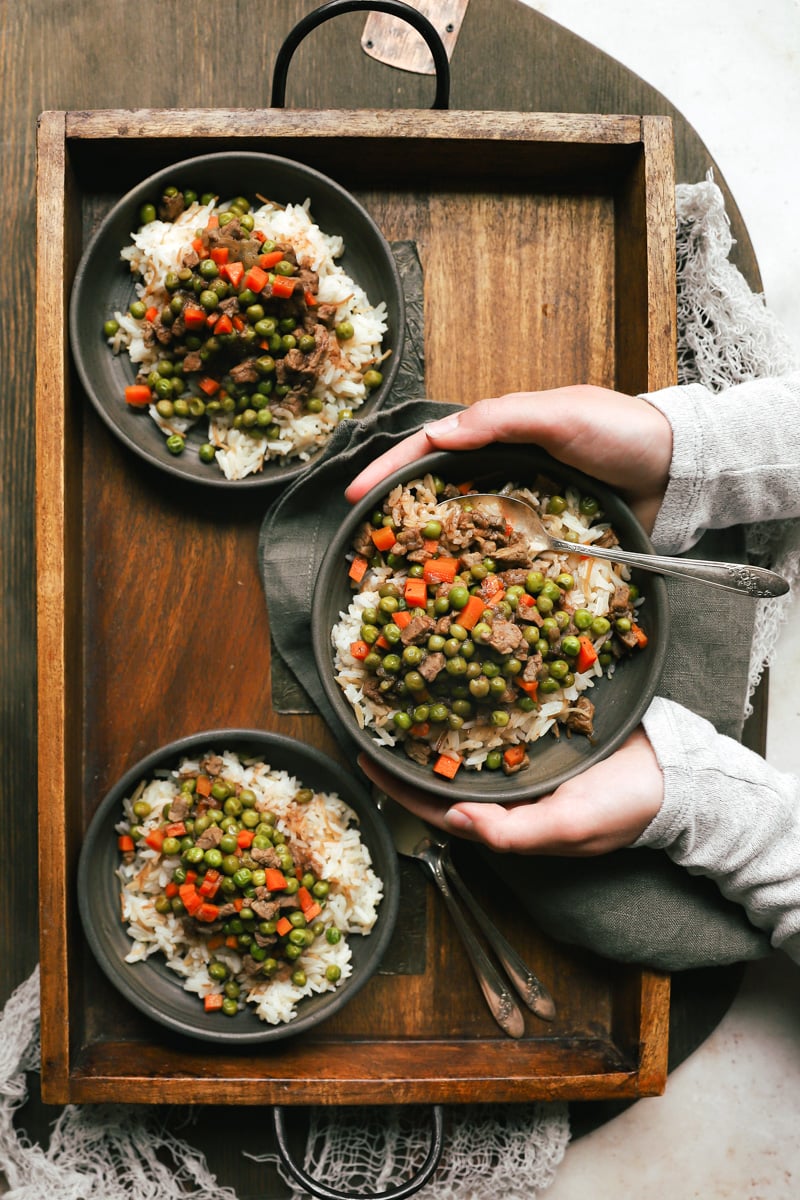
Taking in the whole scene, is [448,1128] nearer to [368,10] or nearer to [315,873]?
[315,873]

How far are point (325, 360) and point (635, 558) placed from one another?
113 centimetres

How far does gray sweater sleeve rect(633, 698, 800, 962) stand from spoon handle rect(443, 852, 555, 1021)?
569 millimetres

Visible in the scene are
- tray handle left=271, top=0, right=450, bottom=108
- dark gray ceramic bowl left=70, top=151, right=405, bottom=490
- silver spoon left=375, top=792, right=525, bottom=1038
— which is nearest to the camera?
tray handle left=271, top=0, right=450, bottom=108

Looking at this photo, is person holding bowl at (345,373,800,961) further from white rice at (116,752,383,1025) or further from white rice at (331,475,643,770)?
white rice at (116,752,383,1025)

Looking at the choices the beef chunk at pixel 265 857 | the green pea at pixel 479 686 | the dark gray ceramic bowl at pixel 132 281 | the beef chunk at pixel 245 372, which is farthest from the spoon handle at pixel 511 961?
the beef chunk at pixel 245 372

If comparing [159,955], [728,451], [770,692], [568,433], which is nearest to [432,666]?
[568,433]

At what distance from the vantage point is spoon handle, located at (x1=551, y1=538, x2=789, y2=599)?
2611mm

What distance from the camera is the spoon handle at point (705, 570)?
261 cm

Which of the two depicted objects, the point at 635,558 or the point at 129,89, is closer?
the point at 635,558

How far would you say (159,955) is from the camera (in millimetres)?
2947

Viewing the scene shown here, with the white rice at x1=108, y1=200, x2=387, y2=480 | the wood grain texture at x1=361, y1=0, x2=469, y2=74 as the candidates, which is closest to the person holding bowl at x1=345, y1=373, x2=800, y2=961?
the white rice at x1=108, y1=200, x2=387, y2=480

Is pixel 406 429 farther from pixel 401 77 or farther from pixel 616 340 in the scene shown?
pixel 401 77

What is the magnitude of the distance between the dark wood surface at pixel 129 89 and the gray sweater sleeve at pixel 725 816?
182 cm

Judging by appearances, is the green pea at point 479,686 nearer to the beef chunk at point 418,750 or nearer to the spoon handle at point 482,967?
the beef chunk at point 418,750
